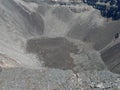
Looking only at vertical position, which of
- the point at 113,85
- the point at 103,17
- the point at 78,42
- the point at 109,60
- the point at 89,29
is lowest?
the point at 113,85

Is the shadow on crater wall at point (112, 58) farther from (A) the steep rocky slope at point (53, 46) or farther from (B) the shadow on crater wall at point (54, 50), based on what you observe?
(B) the shadow on crater wall at point (54, 50)

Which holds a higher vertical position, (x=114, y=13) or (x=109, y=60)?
(x=114, y=13)

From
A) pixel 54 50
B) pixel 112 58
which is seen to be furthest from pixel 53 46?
pixel 112 58

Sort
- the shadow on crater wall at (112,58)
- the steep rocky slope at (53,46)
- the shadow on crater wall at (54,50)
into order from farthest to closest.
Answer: the shadow on crater wall at (54,50) → the shadow on crater wall at (112,58) → the steep rocky slope at (53,46)

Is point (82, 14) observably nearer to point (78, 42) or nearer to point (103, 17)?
point (103, 17)

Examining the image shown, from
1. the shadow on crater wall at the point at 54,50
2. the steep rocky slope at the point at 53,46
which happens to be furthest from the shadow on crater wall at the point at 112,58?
the shadow on crater wall at the point at 54,50

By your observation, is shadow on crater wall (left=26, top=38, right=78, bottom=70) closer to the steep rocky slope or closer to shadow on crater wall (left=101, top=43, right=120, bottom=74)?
the steep rocky slope

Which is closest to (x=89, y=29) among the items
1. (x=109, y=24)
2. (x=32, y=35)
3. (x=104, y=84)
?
(x=109, y=24)

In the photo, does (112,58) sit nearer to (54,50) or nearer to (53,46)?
(54,50)

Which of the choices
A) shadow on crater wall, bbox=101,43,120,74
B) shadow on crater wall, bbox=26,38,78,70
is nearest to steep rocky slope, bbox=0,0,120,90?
shadow on crater wall, bbox=26,38,78,70
